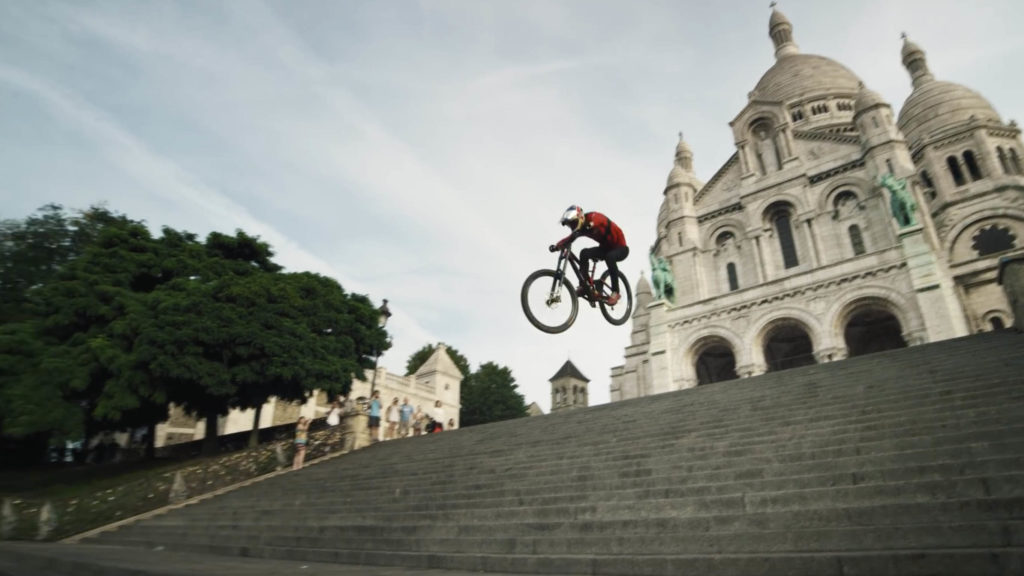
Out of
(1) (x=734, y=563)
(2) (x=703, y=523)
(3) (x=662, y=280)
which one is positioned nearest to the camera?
(1) (x=734, y=563)

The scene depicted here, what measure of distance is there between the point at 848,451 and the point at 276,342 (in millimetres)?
18469

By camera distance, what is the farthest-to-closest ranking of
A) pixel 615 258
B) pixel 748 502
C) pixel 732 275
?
pixel 732 275 → pixel 615 258 → pixel 748 502

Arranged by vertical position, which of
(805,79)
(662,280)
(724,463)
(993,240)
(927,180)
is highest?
(805,79)

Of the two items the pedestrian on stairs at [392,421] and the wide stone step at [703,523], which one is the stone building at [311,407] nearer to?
the pedestrian on stairs at [392,421]

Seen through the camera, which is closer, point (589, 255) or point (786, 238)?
point (589, 255)

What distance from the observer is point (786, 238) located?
29234mm

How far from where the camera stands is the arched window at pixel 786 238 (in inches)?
1115

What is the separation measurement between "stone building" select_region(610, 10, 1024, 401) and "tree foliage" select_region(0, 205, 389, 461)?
17.0 metres

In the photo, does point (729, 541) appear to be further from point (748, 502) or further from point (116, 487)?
point (116, 487)

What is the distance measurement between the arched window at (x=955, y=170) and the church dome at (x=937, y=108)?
2.32m

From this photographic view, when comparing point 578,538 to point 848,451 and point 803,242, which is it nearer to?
point 848,451

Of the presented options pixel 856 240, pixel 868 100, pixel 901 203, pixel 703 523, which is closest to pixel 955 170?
pixel 868 100

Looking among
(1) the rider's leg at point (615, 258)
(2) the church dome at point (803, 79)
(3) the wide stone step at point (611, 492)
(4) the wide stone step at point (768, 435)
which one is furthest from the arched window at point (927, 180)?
(3) the wide stone step at point (611, 492)

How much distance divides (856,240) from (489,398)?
3533 centimetres
